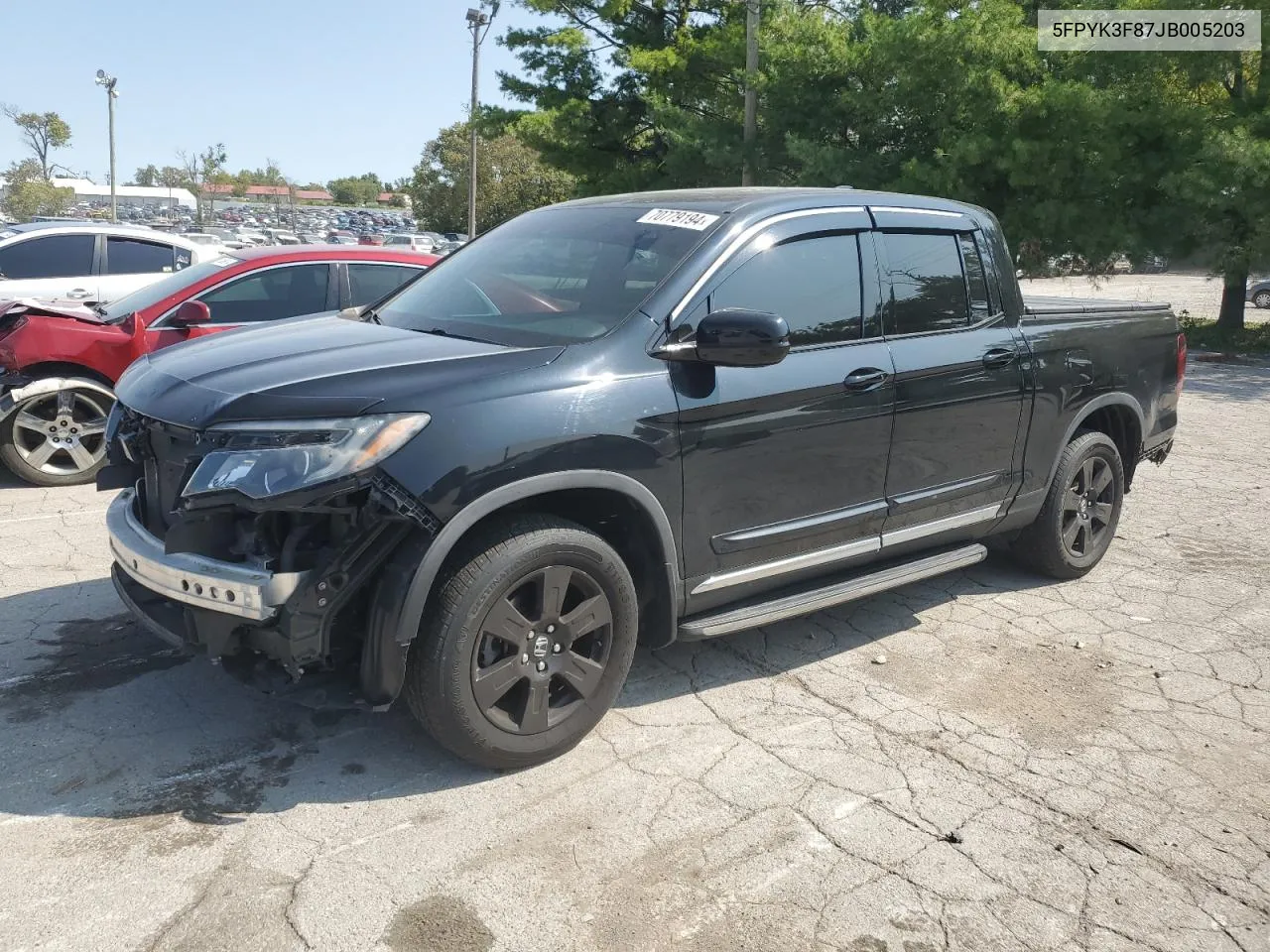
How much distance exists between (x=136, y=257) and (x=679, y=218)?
8175mm

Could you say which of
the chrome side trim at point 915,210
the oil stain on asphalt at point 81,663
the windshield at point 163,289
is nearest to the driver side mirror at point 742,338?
the chrome side trim at point 915,210

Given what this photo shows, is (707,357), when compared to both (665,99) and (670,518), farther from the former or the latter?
(665,99)

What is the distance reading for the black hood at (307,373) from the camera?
3143 millimetres

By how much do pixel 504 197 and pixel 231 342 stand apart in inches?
1712

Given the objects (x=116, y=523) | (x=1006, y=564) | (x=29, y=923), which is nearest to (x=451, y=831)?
(x=29, y=923)

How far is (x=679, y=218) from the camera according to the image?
4098 millimetres

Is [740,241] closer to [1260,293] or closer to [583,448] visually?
[583,448]

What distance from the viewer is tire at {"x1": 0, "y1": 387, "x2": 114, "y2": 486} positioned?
698 centimetres

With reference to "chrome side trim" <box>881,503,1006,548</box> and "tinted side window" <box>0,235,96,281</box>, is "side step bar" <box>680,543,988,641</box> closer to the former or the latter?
"chrome side trim" <box>881,503,1006,548</box>

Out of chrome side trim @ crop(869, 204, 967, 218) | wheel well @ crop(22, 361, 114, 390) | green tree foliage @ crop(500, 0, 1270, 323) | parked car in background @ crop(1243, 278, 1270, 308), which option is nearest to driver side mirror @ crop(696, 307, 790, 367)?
chrome side trim @ crop(869, 204, 967, 218)

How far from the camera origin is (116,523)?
3.59 meters

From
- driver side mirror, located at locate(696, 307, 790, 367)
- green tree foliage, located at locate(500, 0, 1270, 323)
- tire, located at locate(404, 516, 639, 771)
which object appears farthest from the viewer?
green tree foliage, located at locate(500, 0, 1270, 323)

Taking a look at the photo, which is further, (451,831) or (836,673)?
(836,673)

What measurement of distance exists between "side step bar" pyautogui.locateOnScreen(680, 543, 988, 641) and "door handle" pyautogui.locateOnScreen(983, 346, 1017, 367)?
829mm
